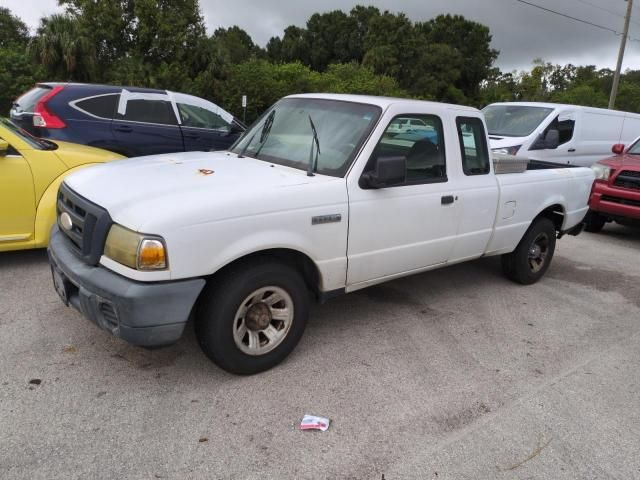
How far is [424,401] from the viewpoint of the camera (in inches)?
127

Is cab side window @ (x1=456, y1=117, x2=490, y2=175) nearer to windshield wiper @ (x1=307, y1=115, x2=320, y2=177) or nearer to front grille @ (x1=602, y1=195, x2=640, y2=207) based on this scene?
windshield wiper @ (x1=307, y1=115, x2=320, y2=177)

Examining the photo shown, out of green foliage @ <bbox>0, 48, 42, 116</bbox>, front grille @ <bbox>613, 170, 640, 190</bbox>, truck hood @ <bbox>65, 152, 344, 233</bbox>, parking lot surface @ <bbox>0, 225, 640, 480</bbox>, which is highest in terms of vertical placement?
green foliage @ <bbox>0, 48, 42, 116</bbox>

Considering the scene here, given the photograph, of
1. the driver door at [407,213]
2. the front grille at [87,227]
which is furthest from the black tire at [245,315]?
the front grille at [87,227]

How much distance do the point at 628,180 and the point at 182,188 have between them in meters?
7.30

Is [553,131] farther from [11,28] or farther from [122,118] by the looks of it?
[11,28]

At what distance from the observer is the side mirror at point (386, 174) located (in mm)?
3457

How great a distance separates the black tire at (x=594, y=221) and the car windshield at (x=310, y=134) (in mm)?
6028

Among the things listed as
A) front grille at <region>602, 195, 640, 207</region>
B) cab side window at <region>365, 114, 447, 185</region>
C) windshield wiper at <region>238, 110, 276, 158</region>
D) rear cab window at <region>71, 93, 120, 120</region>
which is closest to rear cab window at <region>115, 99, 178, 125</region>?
rear cab window at <region>71, 93, 120, 120</region>

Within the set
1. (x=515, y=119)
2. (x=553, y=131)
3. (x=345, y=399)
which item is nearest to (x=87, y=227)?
(x=345, y=399)

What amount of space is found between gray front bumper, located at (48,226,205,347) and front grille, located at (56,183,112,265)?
0.11 metres

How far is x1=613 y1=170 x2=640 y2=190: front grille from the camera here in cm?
771

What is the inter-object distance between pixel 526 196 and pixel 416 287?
4.60ft

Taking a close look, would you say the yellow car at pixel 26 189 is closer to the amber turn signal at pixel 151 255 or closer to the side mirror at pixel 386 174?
the amber turn signal at pixel 151 255

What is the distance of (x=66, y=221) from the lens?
11.3 feet
